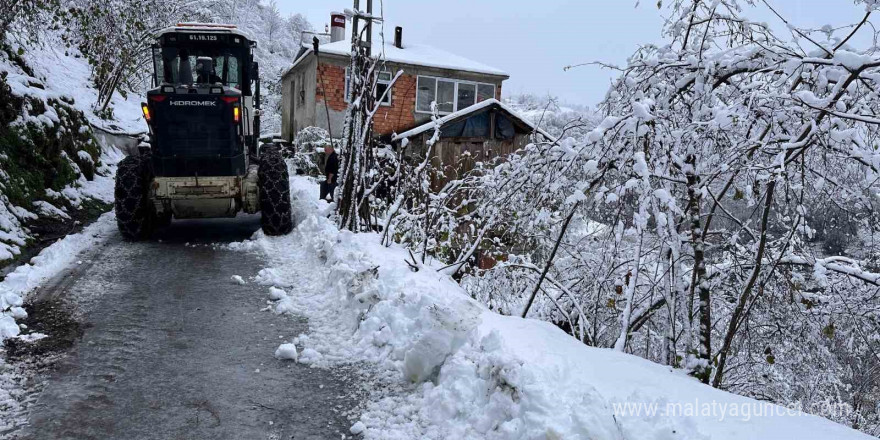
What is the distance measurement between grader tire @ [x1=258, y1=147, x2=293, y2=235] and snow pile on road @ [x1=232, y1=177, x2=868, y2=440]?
9.67 ft

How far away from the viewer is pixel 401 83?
23.1 meters

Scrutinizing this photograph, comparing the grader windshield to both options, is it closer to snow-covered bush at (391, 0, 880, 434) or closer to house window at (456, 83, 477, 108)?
snow-covered bush at (391, 0, 880, 434)

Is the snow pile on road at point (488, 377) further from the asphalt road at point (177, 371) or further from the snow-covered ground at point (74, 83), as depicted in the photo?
the snow-covered ground at point (74, 83)

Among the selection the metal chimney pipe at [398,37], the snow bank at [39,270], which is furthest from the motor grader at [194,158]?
the metal chimney pipe at [398,37]

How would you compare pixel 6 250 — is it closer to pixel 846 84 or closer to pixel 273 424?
pixel 273 424

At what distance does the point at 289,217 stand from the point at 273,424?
5523mm

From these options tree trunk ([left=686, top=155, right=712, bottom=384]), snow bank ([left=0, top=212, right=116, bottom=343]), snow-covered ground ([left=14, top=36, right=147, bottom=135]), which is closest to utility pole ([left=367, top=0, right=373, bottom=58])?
snow bank ([left=0, top=212, right=116, bottom=343])

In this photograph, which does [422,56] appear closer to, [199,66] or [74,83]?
[74,83]

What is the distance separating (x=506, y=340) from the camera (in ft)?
11.8

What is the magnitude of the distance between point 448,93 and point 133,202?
692 inches

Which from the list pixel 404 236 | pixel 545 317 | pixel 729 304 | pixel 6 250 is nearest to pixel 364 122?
pixel 404 236

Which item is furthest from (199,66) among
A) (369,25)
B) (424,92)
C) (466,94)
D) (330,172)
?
(466,94)

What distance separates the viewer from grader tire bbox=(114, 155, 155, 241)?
7.85 m

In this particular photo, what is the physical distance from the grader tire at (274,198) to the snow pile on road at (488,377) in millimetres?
2947
